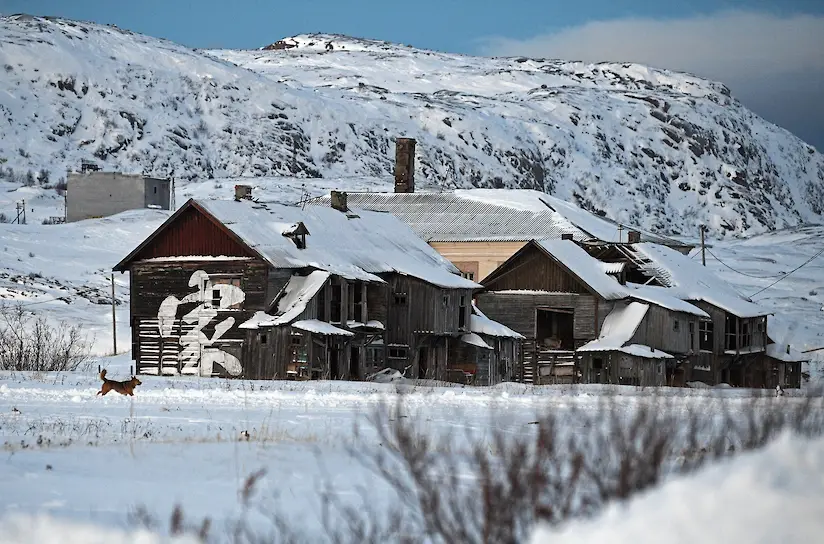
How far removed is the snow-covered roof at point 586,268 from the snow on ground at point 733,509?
1832 inches

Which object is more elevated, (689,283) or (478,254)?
(478,254)

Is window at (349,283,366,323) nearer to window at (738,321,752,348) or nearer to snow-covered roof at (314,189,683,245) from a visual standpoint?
window at (738,321,752,348)

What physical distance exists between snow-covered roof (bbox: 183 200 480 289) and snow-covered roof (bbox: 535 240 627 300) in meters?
4.27

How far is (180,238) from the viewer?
47281 millimetres

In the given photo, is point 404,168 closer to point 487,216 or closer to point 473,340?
point 487,216

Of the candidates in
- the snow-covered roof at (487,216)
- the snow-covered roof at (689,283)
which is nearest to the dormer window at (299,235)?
the snow-covered roof at (689,283)

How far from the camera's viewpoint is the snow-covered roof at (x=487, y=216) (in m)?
69.3

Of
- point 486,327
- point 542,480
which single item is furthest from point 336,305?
point 542,480

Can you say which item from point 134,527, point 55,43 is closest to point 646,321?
point 134,527

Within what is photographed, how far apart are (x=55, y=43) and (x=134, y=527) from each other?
185353 millimetres

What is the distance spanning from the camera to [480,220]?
71.8m

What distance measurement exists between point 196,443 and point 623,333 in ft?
128

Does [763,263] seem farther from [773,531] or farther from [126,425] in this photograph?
[773,531]

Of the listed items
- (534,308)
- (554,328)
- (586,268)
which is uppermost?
(586,268)
